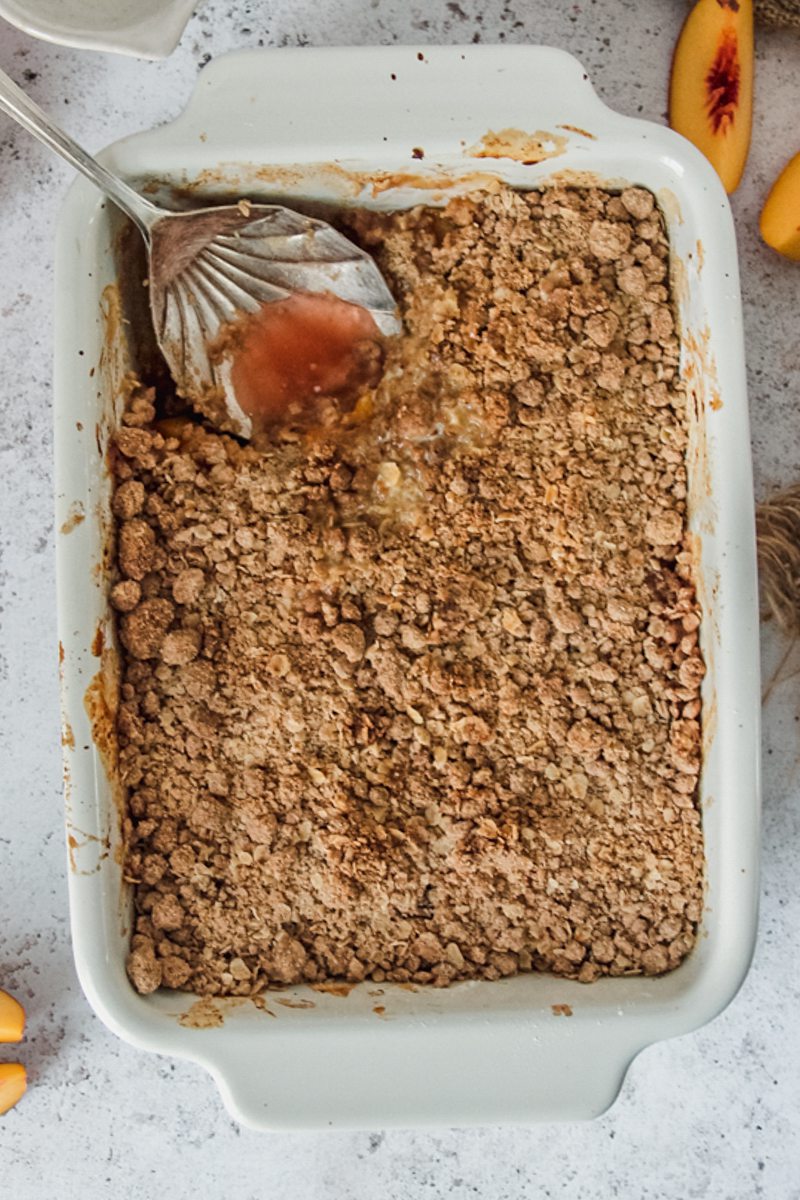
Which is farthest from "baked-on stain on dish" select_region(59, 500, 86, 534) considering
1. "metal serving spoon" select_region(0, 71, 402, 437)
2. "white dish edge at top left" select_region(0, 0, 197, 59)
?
"white dish edge at top left" select_region(0, 0, 197, 59)

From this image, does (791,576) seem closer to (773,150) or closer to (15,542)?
(773,150)

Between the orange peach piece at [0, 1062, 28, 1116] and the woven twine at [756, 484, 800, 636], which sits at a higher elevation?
the woven twine at [756, 484, 800, 636]

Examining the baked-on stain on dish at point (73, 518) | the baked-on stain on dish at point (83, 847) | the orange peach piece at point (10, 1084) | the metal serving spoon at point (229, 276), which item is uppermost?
the metal serving spoon at point (229, 276)

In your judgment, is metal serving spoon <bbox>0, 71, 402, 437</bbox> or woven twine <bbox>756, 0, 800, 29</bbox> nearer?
metal serving spoon <bbox>0, 71, 402, 437</bbox>

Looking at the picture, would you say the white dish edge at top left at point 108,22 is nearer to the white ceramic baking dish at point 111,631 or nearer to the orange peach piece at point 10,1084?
the white ceramic baking dish at point 111,631

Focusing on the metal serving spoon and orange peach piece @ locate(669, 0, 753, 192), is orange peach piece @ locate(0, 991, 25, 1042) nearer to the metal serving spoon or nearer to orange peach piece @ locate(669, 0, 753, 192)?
the metal serving spoon

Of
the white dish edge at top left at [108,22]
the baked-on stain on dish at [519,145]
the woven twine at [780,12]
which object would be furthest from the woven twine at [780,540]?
the white dish edge at top left at [108,22]

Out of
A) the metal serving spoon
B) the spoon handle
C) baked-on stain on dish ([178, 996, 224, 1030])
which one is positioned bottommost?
baked-on stain on dish ([178, 996, 224, 1030])

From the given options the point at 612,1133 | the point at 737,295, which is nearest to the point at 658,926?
the point at 612,1133
